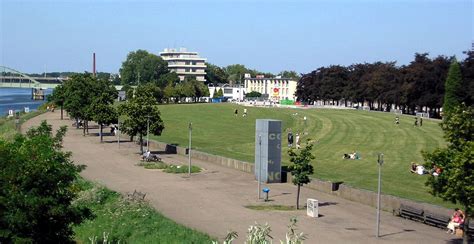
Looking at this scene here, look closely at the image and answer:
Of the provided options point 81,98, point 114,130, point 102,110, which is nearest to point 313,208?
point 102,110

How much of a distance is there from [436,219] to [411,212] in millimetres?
→ 1259

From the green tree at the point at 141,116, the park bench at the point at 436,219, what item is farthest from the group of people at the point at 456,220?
the green tree at the point at 141,116

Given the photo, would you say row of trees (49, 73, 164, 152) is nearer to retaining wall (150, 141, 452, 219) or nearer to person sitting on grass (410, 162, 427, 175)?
retaining wall (150, 141, 452, 219)

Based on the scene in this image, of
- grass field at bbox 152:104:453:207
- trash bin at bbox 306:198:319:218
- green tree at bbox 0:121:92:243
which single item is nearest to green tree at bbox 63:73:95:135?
grass field at bbox 152:104:453:207

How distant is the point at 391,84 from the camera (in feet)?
355

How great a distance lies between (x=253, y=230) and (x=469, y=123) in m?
11.6

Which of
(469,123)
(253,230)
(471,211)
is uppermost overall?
(469,123)

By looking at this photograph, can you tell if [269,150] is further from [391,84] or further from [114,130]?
[391,84]

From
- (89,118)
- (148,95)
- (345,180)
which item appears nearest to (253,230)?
(345,180)

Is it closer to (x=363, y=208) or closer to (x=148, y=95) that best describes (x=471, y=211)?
(x=363, y=208)

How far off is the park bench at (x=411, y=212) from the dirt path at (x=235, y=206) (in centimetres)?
39

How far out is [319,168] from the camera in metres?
38.1

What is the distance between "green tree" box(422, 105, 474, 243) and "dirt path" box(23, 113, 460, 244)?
2.94 m

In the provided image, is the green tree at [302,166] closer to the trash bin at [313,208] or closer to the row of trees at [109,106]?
the trash bin at [313,208]
